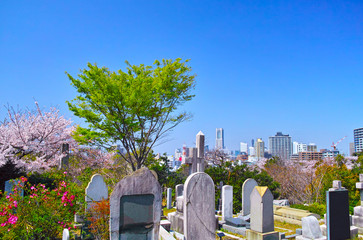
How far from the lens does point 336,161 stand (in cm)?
2195

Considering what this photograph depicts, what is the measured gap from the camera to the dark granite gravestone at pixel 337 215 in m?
6.20

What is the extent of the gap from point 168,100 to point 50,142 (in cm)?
793

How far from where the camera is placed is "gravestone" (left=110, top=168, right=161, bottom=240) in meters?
4.56

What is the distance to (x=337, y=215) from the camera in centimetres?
640

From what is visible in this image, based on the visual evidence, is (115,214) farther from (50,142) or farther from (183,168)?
A: (183,168)

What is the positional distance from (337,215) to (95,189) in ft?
22.2

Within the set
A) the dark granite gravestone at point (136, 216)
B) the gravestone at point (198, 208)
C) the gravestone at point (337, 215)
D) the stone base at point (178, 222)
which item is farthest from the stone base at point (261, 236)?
the dark granite gravestone at point (136, 216)

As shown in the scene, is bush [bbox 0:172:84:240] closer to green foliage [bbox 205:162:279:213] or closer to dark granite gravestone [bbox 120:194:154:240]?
dark granite gravestone [bbox 120:194:154:240]

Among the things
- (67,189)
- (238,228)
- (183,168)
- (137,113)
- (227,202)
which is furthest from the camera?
(183,168)

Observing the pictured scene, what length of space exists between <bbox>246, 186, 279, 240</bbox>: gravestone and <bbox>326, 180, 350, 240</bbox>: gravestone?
1368mm

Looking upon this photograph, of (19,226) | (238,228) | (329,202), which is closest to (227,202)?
(238,228)

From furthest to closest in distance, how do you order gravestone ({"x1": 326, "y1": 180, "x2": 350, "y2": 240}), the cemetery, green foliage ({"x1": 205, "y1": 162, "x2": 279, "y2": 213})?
green foliage ({"x1": 205, "y1": 162, "x2": 279, "y2": 213}) → gravestone ({"x1": 326, "y1": 180, "x2": 350, "y2": 240}) → the cemetery

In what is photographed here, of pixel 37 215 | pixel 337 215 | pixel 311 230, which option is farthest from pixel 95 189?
pixel 337 215

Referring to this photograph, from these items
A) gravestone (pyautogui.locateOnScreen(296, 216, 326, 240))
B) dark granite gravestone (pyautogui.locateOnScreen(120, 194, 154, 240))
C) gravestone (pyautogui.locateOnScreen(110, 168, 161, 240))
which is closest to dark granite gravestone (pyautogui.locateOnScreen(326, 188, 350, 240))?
gravestone (pyautogui.locateOnScreen(296, 216, 326, 240))
